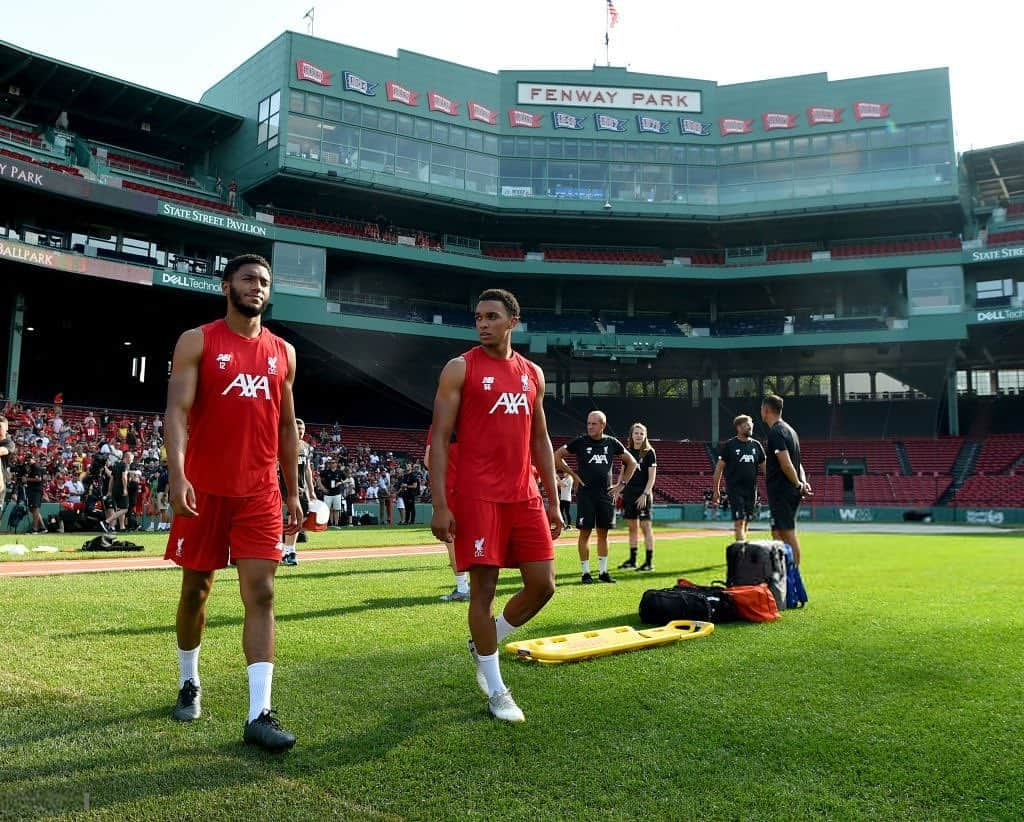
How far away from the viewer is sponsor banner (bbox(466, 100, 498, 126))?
44219 mm

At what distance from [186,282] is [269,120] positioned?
1166cm

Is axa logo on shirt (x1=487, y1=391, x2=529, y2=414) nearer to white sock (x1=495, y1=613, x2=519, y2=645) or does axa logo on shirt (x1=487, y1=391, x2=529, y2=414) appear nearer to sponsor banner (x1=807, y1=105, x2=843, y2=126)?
white sock (x1=495, y1=613, x2=519, y2=645)

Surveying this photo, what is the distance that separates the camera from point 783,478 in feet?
31.6

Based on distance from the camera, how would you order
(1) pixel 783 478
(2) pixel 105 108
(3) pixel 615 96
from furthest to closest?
(3) pixel 615 96 < (2) pixel 105 108 < (1) pixel 783 478

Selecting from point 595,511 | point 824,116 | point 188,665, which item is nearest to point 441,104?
point 824,116

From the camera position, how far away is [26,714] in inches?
162

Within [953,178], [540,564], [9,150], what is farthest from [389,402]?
[540,564]

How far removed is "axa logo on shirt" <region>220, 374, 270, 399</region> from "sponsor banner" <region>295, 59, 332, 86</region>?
40.2 metres

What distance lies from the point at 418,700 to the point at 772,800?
2.10 metres

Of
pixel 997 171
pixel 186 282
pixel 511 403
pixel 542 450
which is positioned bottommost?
pixel 542 450

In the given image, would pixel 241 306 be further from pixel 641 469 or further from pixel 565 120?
pixel 565 120

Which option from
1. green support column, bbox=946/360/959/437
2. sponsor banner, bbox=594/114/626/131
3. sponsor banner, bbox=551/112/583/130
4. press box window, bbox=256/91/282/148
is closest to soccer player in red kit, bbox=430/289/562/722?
press box window, bbox=256/91/282/148

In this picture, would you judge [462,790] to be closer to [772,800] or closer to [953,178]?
[772,800]

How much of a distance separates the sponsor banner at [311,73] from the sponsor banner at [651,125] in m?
18.1
